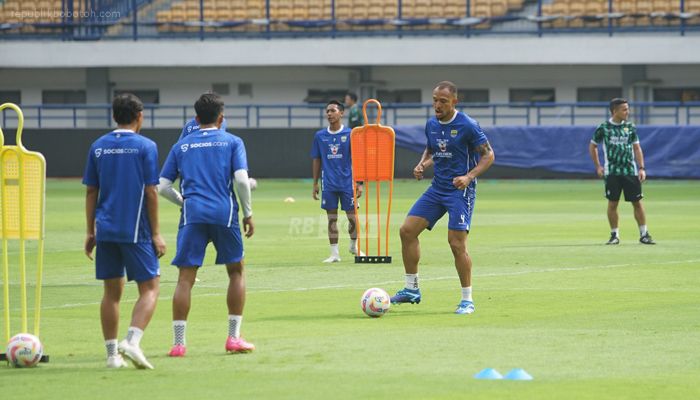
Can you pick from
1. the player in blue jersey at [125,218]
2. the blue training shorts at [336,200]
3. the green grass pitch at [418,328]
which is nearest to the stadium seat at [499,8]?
the green grass pitch at [418,328]

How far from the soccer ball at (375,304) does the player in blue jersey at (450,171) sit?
0.94m

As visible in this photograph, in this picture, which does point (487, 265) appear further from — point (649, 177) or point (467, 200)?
point (649, 177)

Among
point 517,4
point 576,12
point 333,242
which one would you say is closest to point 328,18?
point 517,4

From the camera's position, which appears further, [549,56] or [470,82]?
[470,82]

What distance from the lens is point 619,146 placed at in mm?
21250

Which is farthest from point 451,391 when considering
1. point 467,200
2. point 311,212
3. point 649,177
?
point 649,177

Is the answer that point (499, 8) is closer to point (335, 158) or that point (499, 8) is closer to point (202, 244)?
point (335, 158)

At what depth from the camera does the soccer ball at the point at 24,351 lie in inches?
384

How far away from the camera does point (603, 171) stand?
21.7 meters

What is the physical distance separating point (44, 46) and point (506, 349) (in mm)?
42736

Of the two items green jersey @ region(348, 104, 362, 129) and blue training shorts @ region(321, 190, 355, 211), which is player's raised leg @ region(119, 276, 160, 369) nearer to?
blue training shorts @ region(321, 190, 355, 211)

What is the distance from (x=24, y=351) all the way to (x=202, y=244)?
1570 millimetres

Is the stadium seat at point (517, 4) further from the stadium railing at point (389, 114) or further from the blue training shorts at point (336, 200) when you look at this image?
the blue training shorts at point (336, 200)

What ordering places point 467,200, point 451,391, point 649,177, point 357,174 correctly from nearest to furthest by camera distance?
point 451,391 < point 467,200 < point 357,174 < point 649,177
